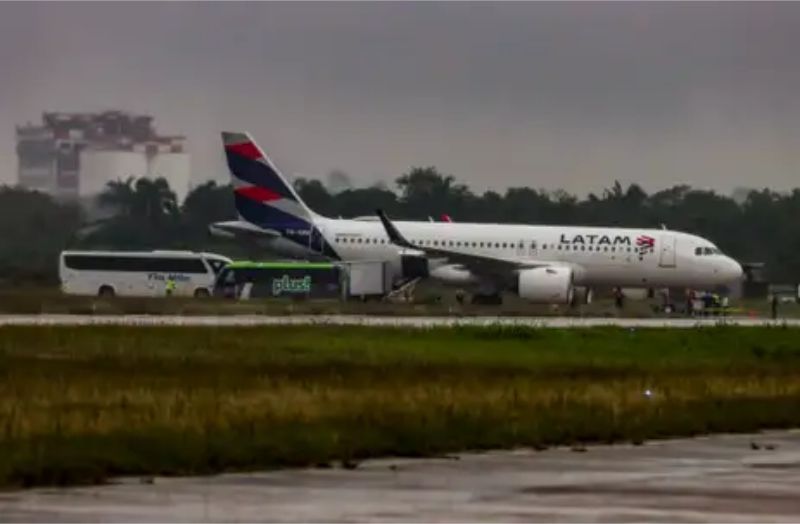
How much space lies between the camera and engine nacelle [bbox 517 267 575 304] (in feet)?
265

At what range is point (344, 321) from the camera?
61.4 metres

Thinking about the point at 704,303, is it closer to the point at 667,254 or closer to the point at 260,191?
the point at 667,254

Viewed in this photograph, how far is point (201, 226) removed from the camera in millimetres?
128000

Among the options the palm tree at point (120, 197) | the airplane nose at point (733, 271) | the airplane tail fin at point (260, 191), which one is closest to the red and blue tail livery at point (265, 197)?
the airplane tail fin at point (260, 191)

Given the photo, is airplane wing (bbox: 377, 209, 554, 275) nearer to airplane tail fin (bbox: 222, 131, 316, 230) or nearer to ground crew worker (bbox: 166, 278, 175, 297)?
airplane tail fin (bbox: 222, 131, 316, 230)

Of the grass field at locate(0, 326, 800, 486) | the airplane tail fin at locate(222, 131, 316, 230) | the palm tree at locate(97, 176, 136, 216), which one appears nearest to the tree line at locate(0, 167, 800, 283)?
Result: the palm tree at locate(97, 176, 136, 216)

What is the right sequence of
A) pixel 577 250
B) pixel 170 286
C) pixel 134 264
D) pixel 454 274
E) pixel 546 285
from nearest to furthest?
pixel 546 285 < pixel 454 274 < pixel 577 250 < pixel 170 286 < pixel 134 264

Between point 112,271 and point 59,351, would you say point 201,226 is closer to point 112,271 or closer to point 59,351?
point 112,271

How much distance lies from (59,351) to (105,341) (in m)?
3.35

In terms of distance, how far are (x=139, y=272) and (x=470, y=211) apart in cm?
3131

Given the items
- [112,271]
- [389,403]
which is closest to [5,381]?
[389,403]

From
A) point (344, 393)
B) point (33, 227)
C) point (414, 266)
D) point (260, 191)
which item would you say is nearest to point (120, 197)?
point (33, 227)

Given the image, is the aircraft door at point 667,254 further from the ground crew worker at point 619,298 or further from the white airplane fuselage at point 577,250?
the ground crew worker at point 619,298

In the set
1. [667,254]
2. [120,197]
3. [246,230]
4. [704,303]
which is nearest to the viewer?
[667,254]
